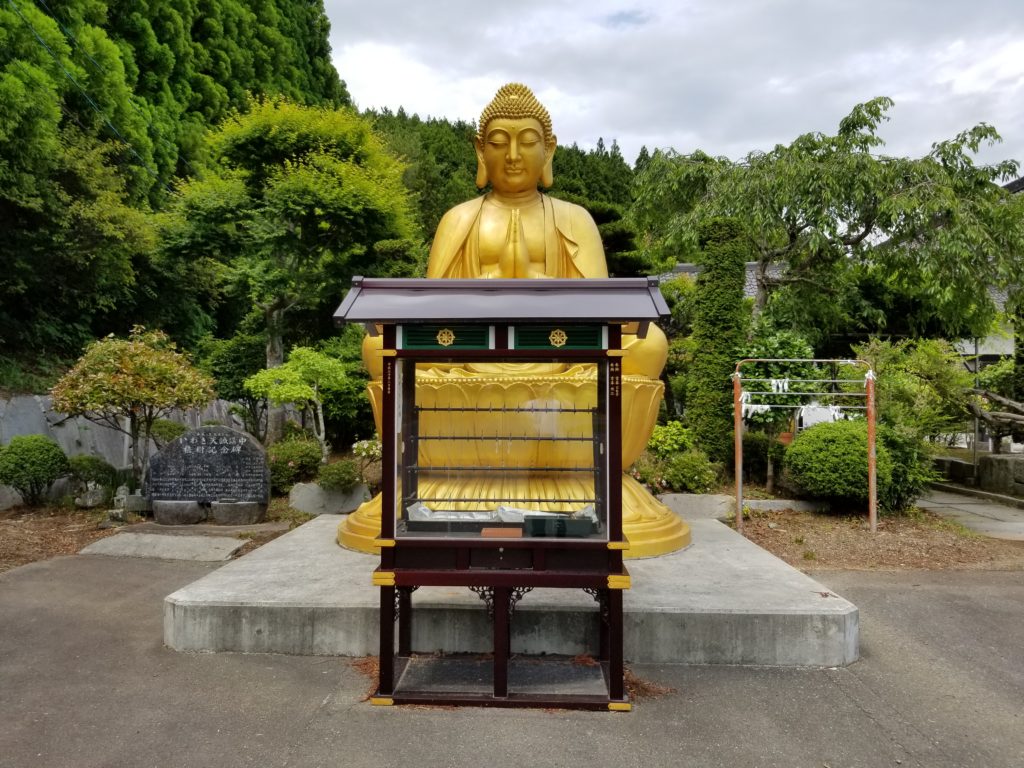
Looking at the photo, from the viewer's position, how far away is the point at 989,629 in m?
4.59

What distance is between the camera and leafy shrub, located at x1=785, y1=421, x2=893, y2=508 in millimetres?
7961

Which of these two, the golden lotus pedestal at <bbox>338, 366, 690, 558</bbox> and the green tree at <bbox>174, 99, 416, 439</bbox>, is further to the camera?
the green tree at <bbox>174, 99, 416, 439</bbox>

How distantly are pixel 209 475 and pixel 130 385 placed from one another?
1.50m

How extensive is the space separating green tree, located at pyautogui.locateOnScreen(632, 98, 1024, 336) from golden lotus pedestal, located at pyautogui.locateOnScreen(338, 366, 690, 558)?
21.9ft

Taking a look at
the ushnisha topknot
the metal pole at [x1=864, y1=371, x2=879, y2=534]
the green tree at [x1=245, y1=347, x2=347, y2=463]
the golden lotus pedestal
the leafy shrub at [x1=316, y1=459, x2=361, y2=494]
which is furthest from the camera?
the green tree at [x1=245, y1=347, x2=347, y2=463]

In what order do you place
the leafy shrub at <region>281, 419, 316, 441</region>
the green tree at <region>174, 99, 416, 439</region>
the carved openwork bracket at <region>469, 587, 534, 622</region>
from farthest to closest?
1. the leafy shrub at <region>281, 419, 316, 441</region>
2. the green tree at <region>174, 99, 416, 439</region>
3. the carved openwork bracket at <region>469, 587, 534, 622</region>

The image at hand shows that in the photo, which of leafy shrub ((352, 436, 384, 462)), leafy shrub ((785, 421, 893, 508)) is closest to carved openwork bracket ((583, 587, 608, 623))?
leafy shrub ((785, 421, 893, 508))

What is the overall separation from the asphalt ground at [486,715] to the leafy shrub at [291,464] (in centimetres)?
517

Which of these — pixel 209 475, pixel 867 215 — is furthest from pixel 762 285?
pixel 209 475

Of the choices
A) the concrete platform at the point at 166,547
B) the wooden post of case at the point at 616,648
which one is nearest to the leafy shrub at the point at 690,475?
the concrete platform at the point at 166,547

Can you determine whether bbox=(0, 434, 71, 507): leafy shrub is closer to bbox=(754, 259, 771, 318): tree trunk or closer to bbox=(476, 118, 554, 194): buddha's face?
bbox=(476, 118, 554, 194): buddha's face

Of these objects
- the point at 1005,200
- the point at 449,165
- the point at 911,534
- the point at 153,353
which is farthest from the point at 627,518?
the point at 449,165

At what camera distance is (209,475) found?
327 inches

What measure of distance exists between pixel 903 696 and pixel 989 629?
164 cm
